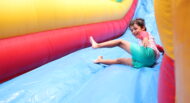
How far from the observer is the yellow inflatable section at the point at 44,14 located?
40.3 inches

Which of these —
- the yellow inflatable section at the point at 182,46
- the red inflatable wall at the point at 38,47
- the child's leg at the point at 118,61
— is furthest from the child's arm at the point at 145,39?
the yellow inflatable section at the point at 182,46

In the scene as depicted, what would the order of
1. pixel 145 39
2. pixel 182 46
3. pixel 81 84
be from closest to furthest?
pixel 182 46 → pixel 81 84 → pixel 145 39

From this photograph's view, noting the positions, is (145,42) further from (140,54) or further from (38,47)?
(38,47)

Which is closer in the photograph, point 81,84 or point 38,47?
point 81,84

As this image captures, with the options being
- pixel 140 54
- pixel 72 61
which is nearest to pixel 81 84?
pixel 72 61

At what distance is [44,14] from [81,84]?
0.47 metres

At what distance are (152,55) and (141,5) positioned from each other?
1604mm

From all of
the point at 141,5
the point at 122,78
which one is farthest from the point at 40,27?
the point at 141,5

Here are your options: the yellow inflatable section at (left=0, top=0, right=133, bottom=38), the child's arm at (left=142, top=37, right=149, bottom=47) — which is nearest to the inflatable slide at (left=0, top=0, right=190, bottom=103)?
the yellow inflatable section at (left=0, top=0, right=133, bottom=38)

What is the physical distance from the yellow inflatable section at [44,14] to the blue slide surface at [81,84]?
0.21 metres

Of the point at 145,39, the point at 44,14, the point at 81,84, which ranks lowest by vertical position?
the point at 81,84

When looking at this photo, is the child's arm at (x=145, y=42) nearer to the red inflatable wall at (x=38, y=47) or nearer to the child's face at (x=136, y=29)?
the child's face at (x=136, y=29)

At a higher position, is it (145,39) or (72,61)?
(145,39)

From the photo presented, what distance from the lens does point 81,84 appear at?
97cm
